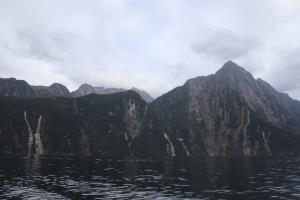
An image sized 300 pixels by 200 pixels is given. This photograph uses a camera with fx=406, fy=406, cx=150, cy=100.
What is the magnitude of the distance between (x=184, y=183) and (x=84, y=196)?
1307 inches

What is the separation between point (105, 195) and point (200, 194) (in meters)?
19.3

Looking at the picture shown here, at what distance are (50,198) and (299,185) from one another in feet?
208

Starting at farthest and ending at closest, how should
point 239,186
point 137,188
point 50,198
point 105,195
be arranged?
point 239,186 → point 137,188 → point 105,195 → point 50,198

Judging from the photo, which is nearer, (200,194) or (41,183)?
(200,194)

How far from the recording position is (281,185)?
338ft

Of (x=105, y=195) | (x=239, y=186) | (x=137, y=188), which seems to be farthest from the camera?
(x=239, y=186)

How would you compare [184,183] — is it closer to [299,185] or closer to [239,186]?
[239,186]

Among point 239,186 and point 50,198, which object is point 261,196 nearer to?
point 239,186

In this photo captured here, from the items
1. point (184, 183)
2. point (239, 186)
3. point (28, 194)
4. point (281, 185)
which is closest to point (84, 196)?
point (28, 194)

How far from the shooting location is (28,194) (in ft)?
252

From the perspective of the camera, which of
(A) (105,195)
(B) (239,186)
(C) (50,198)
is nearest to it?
(C) (50,198)

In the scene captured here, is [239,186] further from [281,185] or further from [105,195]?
[105,195]

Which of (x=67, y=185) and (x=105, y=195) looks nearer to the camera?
(x=105, y=195)

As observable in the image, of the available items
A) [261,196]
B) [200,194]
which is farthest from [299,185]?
[200,194]
